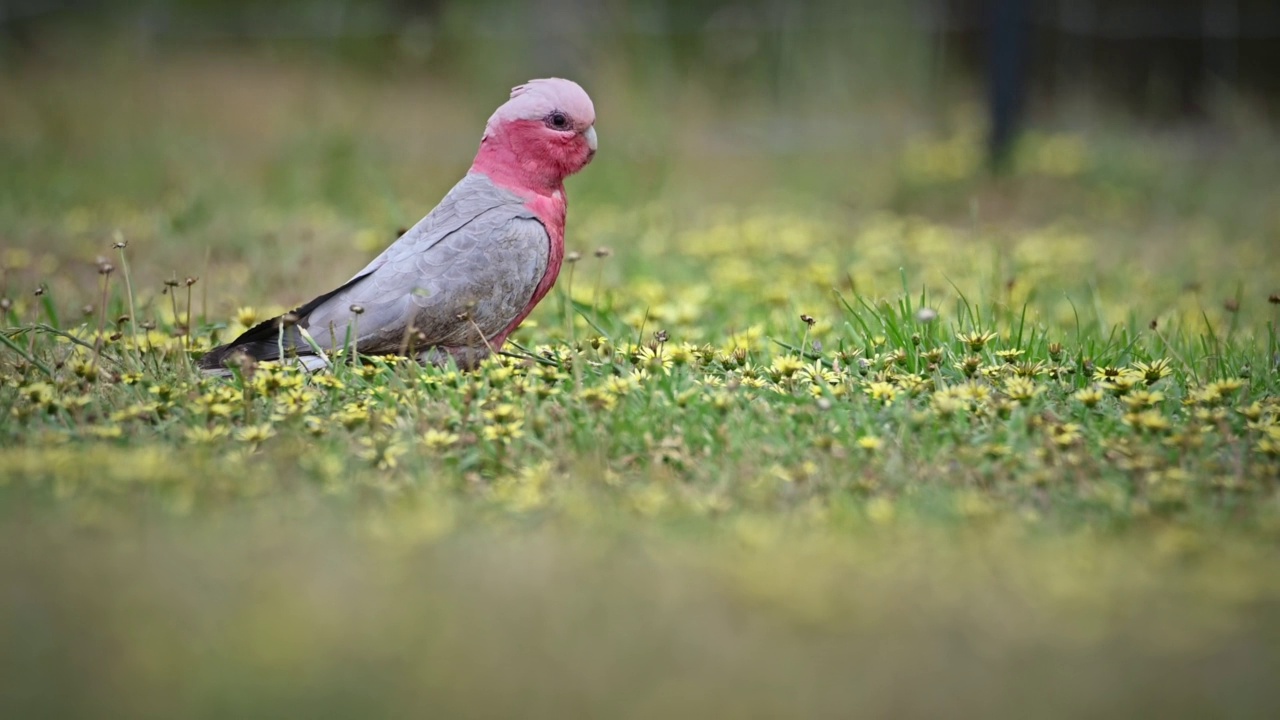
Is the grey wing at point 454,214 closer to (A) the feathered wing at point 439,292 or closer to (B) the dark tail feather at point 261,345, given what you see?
(A) the feathered wing at point 439,292

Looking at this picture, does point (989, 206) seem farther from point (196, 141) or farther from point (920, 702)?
point (920, 702)

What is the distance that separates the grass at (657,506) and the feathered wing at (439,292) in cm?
10

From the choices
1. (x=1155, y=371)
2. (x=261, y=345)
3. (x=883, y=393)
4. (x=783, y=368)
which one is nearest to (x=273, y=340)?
(x=261, y=345)

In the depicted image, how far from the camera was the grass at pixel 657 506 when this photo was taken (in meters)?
1.74

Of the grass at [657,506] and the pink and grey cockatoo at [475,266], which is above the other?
the pink and grey cockatoo at [475,266]

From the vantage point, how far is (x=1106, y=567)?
2023mm

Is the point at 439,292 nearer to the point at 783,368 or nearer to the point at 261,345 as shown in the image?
the point at 261,345

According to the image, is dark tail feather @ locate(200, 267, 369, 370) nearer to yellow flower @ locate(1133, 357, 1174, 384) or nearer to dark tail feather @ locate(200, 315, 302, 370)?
dark tail feather @ locate(200, 315, 302, 370)

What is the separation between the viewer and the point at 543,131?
318cm

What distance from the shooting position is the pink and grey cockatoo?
3.04 meters

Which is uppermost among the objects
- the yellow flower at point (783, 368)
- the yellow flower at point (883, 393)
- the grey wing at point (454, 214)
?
the grey wing at point (454, 214)

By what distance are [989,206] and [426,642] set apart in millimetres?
5436

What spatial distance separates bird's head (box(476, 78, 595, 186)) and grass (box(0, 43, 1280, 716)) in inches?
19.1

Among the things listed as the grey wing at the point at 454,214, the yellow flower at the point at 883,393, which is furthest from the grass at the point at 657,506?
the grey wing at the point at 454,214
